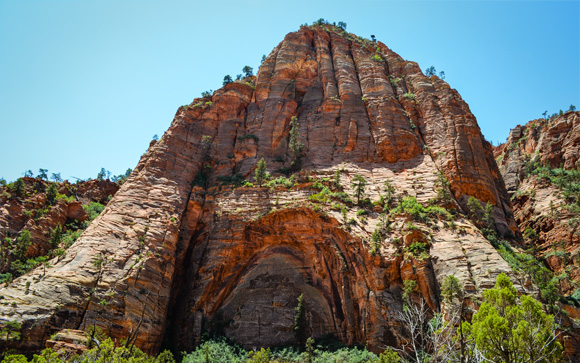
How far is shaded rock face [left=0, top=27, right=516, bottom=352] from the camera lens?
35.3 meters

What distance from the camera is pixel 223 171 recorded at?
53.8 meters

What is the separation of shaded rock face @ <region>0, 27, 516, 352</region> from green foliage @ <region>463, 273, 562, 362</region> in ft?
44.4

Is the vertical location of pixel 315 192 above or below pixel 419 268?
above

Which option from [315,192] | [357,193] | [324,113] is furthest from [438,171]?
[324,113]

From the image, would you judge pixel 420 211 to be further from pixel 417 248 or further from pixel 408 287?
pixel 408 287

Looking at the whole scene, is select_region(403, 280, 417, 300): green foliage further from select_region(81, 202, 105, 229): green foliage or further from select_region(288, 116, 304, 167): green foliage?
select_region(81, 202, 105, 229): green foliage

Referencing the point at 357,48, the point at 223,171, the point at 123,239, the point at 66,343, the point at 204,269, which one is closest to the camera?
the point at 66,343

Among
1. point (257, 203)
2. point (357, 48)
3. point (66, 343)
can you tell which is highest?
point (357, 48)

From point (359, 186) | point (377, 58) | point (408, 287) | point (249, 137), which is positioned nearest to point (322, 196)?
point (359, 186)

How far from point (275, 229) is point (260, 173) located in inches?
310

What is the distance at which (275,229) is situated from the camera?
45.9m

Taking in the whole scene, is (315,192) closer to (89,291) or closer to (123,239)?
(123,239)

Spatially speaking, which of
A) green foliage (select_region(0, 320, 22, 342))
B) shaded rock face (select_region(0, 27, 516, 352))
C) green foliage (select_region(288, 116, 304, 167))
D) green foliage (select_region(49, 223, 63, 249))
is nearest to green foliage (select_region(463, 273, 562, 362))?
shaded rock face (select_region(0, 27, 516, 352))

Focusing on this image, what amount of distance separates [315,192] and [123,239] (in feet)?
69.3
